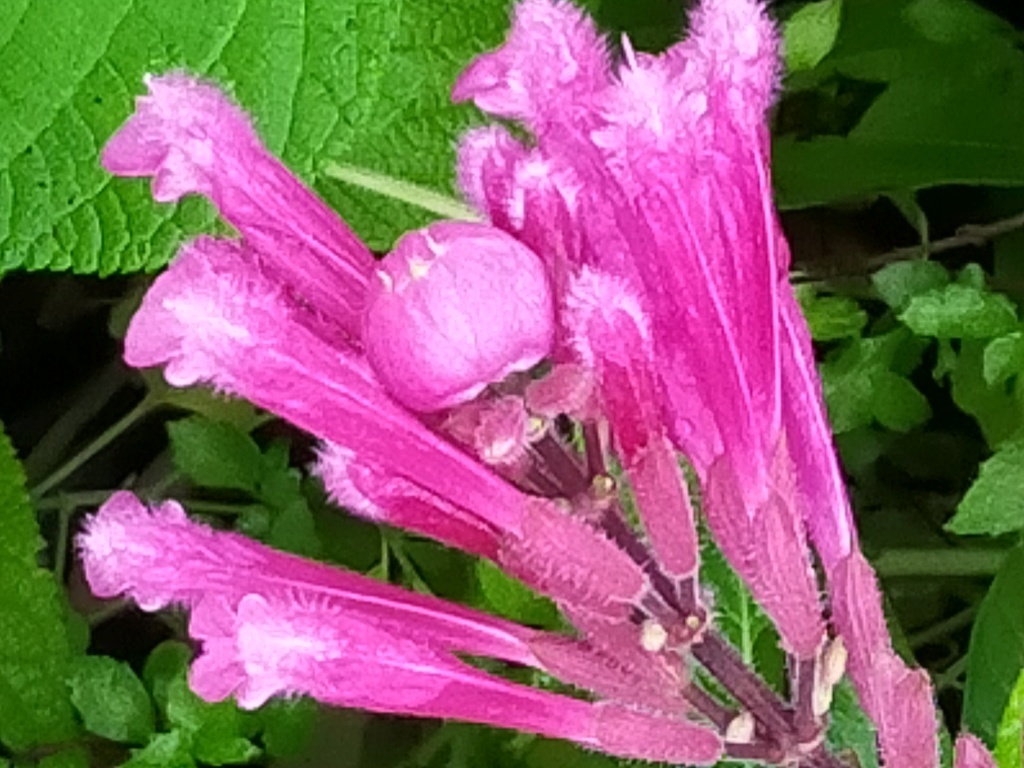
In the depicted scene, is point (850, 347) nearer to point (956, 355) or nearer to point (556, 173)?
point (956, 355)

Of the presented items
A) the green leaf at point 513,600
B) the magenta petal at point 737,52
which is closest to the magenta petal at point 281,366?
the magenta petal at point 737,52

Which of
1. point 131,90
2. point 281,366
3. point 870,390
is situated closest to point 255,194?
point 281,366

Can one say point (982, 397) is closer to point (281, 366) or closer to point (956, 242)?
point (956, 242)

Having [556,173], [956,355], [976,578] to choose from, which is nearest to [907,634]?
[976,578]

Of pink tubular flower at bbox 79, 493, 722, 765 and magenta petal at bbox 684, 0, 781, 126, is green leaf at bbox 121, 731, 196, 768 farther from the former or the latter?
magenta petal at bbox 684, 0, 781, 126

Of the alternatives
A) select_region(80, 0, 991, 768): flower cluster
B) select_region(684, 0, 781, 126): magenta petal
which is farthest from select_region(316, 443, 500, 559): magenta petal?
select_region(684, 0, 781, 126): magenta petal
